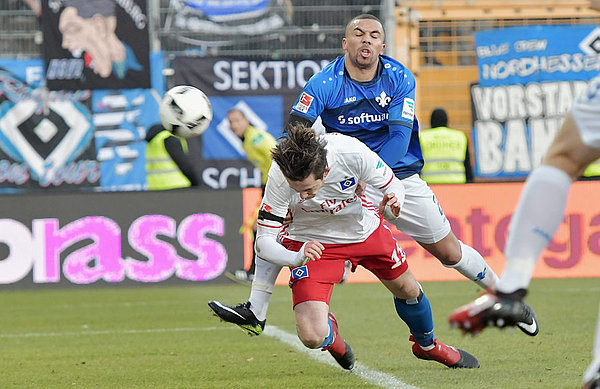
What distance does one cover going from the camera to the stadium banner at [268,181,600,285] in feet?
40.8

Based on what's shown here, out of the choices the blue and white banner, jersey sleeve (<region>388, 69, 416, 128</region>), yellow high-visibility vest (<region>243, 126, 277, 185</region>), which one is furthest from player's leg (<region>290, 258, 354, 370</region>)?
the blue and white banner

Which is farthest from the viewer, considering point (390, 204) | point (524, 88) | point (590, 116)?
point (524, 88)

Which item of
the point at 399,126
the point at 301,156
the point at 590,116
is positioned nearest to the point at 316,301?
the point at 301,156

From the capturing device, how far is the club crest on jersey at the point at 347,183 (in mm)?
5784

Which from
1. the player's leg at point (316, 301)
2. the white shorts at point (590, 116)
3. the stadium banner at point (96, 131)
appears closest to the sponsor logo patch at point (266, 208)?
the player's leg at point (316, 301)

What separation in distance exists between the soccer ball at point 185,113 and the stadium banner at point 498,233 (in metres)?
4.19

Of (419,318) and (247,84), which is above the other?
(247,84)

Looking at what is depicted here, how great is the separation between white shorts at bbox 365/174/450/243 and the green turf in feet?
2.64

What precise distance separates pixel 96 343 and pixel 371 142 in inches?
109

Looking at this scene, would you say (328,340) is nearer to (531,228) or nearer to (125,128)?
(531,228)

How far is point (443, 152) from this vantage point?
13445 mm

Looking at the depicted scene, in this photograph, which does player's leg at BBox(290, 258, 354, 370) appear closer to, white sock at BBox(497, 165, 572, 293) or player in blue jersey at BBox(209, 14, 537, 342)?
player in blue jersey at BBox(209, 14, 537, 342)

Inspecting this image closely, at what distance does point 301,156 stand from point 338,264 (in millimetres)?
932

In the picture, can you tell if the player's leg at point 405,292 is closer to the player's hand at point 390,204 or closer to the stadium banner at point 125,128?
the player's hand at point 390,204
